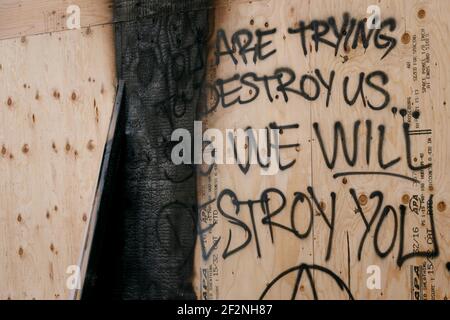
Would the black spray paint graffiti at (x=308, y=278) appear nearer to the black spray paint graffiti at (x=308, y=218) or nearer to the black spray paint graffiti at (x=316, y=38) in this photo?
the black spray paint graffiti at (x=308, y=218)

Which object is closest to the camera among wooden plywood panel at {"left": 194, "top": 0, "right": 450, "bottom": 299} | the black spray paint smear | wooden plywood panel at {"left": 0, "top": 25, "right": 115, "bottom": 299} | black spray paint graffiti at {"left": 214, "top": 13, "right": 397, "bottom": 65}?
wooden plywood panel at {"left": 194, "top": 0, "right": 450, "bottom": 299}

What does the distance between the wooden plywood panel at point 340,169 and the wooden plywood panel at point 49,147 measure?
104cm

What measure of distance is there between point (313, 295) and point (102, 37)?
106 inches

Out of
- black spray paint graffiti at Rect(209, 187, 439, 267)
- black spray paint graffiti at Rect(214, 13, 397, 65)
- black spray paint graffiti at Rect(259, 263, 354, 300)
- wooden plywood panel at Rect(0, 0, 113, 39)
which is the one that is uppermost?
wooden plywood panel at Rect(0, 0, 113, 39)

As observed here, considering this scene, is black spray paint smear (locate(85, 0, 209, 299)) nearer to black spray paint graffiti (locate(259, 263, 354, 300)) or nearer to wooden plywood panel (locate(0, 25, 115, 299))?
wooden plywood panel (locate(0, 25, 115, 299))

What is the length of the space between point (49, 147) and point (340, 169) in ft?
8.29

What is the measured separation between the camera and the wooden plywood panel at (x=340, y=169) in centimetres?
404

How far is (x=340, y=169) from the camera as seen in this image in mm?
4277

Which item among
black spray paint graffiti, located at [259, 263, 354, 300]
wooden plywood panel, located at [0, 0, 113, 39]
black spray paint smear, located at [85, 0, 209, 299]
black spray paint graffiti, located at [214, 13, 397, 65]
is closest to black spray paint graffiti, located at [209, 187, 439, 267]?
black spray paint graffiti, located at [259, 263, 354, 300]

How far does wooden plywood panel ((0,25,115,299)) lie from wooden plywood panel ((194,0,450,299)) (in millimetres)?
1040

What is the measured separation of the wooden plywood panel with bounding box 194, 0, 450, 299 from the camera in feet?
13.3

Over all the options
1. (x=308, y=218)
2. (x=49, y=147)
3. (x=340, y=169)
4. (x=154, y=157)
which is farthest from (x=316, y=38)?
(x=49, y=147)
